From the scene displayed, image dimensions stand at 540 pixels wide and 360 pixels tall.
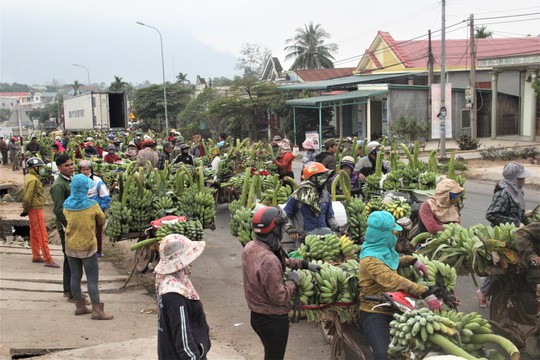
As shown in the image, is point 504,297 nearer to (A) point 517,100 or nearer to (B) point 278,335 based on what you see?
(B) point 278,335

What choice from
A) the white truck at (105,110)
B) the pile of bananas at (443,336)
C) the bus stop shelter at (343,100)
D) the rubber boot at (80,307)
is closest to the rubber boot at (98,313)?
the rubber boot at (80,307)

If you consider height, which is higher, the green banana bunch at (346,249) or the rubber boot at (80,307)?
the green banana bunch at (346,249)

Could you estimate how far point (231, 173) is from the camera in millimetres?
12852

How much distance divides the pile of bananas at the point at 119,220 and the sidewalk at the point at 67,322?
2.85 feet

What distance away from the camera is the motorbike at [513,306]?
5781 mm

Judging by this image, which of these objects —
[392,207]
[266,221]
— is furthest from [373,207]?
[266,221]

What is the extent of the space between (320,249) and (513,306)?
6.77ft

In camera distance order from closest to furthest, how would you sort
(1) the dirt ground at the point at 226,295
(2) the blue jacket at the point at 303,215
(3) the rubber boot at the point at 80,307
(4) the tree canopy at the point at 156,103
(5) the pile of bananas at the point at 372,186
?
(1) the dirt ground at the point at 226,295 → (2) the blue jacket at the point at 303,215 → (3) the rubber boot at the point at 80,307 → (5) the pile of bananas at the point at 372,186 → (4) the tree canopy at the point at 156,103

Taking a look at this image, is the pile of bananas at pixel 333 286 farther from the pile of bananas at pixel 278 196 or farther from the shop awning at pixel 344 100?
the shop awning at pixel 344 100

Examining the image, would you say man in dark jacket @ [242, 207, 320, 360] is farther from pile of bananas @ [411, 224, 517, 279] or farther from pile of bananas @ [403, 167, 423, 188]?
pile of bananas @ [403, 167, 423, 188]

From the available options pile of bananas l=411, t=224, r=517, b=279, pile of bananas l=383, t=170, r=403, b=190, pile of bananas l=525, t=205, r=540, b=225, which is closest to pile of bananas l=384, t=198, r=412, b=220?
pile of bananas l=383, t=170, r=403, b=190

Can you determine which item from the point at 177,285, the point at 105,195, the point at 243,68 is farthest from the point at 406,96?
the point at 243,68

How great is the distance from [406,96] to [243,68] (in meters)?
42.9

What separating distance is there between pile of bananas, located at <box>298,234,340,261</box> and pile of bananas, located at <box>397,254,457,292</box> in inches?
38.8
